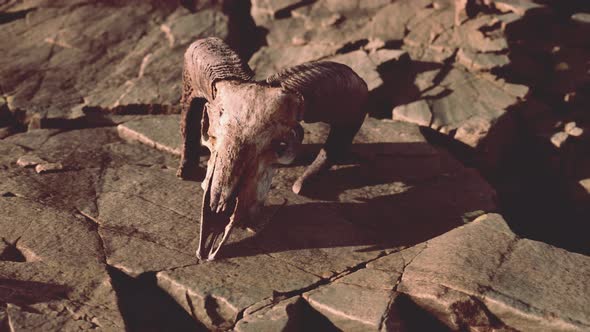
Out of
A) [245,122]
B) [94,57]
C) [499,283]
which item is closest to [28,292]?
[245,122]

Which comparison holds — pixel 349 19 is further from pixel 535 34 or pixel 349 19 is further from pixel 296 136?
pixel 296 136

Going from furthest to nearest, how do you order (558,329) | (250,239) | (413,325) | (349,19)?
(349,19) < (250,239) < (413,325) < (558,329)

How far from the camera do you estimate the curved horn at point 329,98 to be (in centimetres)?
545

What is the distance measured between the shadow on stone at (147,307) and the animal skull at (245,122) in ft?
1.43

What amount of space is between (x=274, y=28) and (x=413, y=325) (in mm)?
5438

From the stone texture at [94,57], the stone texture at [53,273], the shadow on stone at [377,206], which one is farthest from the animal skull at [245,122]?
the stone texture at [94,57]

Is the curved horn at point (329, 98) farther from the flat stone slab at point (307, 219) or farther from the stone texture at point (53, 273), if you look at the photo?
the stone texture at point (53, 273)

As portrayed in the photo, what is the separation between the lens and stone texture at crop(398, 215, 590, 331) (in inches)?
185

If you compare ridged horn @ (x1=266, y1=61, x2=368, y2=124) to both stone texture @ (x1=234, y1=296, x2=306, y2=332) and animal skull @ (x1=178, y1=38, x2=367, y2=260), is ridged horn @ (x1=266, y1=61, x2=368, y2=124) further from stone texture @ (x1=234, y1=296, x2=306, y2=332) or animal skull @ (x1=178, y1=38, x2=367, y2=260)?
stone texture @ (x1=234, y1=296, x2=306, y2=332)

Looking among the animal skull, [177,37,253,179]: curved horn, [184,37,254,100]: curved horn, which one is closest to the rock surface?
[177,37,253,179]: curved horn

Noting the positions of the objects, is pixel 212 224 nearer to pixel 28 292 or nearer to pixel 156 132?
pixel 28 292

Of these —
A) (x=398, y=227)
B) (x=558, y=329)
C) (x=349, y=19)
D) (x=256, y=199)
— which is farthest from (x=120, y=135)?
(x=558, y=329)

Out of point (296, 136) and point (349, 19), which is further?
point (349, 19)

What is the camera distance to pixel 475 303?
479 centimetres
